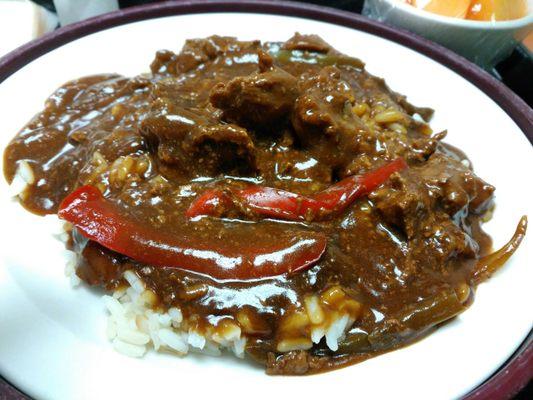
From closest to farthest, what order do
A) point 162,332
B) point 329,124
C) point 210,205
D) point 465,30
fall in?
point 162,332
point 210,205
point 329,124
point 465,30

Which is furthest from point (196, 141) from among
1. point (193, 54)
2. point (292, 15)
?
point (292, 15)

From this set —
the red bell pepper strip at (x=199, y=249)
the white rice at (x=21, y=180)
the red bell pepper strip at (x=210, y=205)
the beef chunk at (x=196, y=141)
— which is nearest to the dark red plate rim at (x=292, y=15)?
the white rice at (x=21, y=180)

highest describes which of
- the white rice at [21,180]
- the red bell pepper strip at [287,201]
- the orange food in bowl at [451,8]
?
the orange food in bowl at [451,8]

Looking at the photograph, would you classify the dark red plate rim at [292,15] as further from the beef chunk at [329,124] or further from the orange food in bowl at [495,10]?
the beef chunk at [329,124]

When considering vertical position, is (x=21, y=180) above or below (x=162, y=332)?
Answer: below

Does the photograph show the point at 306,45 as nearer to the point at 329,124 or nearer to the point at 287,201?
the point at 329,124

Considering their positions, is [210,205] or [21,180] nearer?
[210,205]

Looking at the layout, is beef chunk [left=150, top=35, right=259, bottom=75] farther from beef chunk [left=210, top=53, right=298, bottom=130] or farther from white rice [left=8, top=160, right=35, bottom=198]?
white rice [left=8, top=160, right=35, bottom=198]
